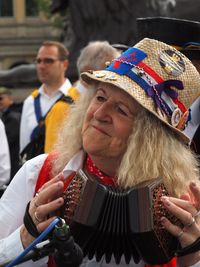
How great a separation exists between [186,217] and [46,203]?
446 mm

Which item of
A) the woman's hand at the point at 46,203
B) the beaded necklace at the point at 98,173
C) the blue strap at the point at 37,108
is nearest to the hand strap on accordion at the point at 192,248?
the beaded necklace at the point at 98,173

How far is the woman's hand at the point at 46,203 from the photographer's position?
98.6 inches

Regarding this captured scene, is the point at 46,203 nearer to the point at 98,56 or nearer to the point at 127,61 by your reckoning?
the point at 127,61

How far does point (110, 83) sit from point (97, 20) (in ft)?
30.2

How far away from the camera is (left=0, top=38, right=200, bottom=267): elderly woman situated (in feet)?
8.48

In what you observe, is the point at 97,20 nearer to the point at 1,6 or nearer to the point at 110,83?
the point at 110,83

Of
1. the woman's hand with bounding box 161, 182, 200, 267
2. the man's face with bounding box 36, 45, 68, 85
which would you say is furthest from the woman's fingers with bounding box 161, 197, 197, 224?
the man's face with bounding box 36, 45, 68, 85

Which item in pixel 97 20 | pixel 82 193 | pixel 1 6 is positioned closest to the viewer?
pixel 82 193

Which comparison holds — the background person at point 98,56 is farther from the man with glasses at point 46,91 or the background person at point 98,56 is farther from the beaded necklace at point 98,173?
the beaded necklace at point 98,173

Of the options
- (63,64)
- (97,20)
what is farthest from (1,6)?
(63,64)

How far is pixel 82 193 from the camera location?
8.20 ft

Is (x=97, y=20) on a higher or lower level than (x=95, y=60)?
lower

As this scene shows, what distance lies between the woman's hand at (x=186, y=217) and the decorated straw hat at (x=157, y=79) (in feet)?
0.78

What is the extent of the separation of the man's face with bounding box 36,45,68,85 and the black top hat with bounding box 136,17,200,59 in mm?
3289
